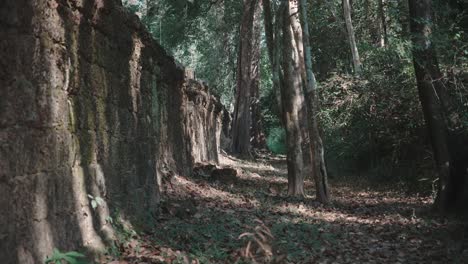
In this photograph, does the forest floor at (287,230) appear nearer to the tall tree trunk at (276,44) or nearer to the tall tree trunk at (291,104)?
the tall tree trunk at (291,104)

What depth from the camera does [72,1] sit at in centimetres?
488

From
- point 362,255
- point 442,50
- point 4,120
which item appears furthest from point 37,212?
point 442,50

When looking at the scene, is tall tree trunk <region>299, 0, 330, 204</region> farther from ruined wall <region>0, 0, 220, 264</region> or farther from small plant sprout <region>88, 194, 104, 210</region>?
small plant sprout <region>88, 194, 104, 210</region>

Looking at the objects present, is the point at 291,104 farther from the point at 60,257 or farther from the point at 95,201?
the point at 60,257

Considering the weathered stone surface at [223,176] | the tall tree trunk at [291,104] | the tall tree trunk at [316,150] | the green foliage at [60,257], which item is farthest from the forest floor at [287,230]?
the green foliage at [60,257]

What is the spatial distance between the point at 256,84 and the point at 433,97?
19176 millimetres

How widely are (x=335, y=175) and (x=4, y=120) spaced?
15721mm

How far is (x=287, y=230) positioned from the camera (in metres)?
8.49

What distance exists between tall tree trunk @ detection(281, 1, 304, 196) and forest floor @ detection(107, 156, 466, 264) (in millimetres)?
493

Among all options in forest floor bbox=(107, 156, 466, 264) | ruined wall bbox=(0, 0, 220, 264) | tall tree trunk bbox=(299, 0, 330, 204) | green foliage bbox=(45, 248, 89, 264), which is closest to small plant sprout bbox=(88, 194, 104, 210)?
ruined wall bbox=(0, 0, 220, 264)

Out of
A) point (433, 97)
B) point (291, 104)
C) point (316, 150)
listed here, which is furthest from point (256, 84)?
point (433, 97)

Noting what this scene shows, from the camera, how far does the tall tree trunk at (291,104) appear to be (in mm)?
12031

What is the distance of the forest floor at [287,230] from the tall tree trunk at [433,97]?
0.65 metres

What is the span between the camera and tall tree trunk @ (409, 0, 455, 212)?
9688 millimetres
